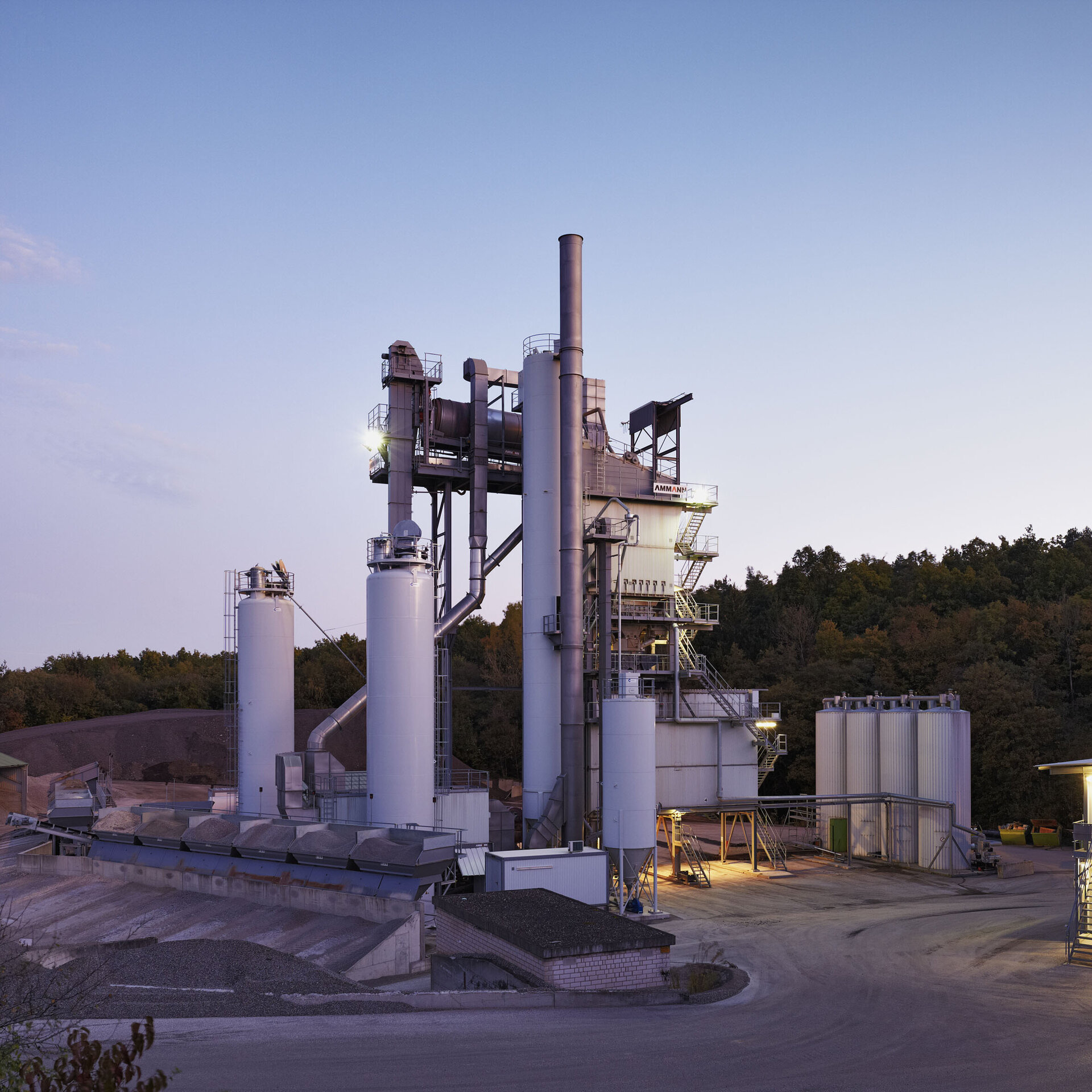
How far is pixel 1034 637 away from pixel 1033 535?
26024 millimetres

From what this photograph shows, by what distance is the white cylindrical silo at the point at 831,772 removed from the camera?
3941 centimetres

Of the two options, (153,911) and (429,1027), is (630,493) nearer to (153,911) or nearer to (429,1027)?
(153,911)

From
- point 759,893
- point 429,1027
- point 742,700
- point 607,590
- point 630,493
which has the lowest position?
point 759,893

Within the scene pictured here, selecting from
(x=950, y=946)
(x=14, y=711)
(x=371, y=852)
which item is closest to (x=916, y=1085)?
(x=950, y=946)

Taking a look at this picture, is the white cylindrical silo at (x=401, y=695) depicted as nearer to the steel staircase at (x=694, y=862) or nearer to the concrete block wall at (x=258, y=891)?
the concrete block wall at (x=258, y=891)

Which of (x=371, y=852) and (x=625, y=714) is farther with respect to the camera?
(x=625, y=714)

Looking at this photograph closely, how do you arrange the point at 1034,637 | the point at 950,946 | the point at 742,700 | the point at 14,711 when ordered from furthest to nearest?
1. the point at 14,711
2. the point at 1034,637
3. the point at 742,700
4. the point at 950,946

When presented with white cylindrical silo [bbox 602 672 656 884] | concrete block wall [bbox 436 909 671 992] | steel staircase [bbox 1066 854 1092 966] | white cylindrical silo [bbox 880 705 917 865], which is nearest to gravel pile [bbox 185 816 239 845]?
white cylindrical silo [bbox 602 672 656 884]

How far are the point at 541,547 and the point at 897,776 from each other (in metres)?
14.7

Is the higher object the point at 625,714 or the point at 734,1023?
the point at 625,714

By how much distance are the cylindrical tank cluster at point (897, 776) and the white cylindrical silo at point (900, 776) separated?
0.11ft

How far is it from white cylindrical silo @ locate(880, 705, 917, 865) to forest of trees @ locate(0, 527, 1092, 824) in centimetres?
1235

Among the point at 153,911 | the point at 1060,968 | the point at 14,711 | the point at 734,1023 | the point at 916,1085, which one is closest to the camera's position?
the point at 916,1085

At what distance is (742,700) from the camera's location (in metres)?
40.9
